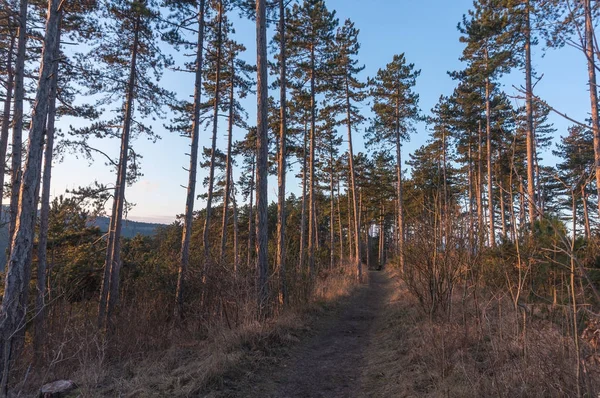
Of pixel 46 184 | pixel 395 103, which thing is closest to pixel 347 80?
pixel 395 103

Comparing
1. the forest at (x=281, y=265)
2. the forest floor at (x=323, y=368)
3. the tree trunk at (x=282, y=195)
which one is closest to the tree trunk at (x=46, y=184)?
the forest at (x=281, y=265)

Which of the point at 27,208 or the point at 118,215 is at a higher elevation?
the point at 118,215

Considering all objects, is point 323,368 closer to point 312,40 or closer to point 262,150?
point 262,150

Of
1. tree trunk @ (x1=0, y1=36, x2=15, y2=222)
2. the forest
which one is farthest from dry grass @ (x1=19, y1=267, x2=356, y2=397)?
tree trunk @ (x1=0, y1=36, x2=15, y2=222)

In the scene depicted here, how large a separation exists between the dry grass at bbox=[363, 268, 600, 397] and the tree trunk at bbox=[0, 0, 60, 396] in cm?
566

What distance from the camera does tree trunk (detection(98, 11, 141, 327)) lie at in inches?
468

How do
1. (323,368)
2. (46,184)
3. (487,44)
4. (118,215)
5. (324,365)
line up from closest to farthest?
(323,368) → (324,365) → (46,184) → (118,215) → (487,44)

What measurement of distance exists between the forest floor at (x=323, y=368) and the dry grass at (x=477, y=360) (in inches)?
6.2

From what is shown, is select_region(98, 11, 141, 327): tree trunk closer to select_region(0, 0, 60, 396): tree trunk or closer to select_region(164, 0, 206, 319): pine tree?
select_region(164, 0, 206, 319): pine tree

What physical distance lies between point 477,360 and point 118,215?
12007 mm

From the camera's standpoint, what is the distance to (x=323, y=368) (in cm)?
611

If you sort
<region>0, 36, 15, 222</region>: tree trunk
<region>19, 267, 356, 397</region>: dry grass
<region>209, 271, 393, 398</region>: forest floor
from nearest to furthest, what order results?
<region>19, 267, 356, 397</region>: dry grass < <region>209, 271, 393, 398</region>: forest floor < <region>0, 36, 15, 222</region>: tree trunk

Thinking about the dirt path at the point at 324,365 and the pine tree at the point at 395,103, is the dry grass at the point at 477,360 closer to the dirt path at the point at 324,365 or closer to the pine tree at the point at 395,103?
the dirt path at the point at 324,365

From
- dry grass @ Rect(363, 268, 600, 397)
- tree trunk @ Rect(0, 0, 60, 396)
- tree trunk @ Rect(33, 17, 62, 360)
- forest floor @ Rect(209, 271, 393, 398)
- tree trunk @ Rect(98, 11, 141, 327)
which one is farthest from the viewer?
tree trunk @ Rect(98, 11, 141, 327)
